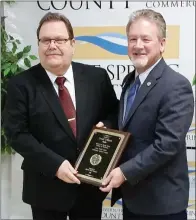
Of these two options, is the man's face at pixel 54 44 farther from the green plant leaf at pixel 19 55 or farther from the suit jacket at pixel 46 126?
the green plant leaf at pixel 19 55

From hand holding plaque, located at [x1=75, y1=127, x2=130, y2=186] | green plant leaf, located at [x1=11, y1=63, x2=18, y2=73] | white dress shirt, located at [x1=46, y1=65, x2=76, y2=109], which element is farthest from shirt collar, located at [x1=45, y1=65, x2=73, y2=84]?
green plant leaf, located at [x1=11, y1=63, x2=18, y2=73]

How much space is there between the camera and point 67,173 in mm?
1579

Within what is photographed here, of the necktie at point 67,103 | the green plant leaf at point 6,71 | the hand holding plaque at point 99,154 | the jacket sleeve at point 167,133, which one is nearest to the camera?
the jacket sleeve at point 167,133

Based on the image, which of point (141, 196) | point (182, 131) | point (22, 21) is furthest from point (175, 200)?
point (22, 21)

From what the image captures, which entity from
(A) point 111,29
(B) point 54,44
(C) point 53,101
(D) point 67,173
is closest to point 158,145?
(D) point 67,173

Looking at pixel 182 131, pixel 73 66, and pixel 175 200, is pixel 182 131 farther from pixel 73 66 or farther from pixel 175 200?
pixel 73 66

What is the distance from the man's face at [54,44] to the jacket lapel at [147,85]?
1.33ft

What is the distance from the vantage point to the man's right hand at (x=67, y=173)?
1.58m

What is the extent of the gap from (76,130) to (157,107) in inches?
17.4

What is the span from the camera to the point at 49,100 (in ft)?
5.41

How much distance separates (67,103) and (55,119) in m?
0.10

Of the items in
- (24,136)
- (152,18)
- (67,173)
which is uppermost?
(152,18)

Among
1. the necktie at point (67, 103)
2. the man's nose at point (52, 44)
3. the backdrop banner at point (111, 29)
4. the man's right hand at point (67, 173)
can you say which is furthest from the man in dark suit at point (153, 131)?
the backdrop banner at point (111, 29)

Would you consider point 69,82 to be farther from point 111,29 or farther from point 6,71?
point 111,29
